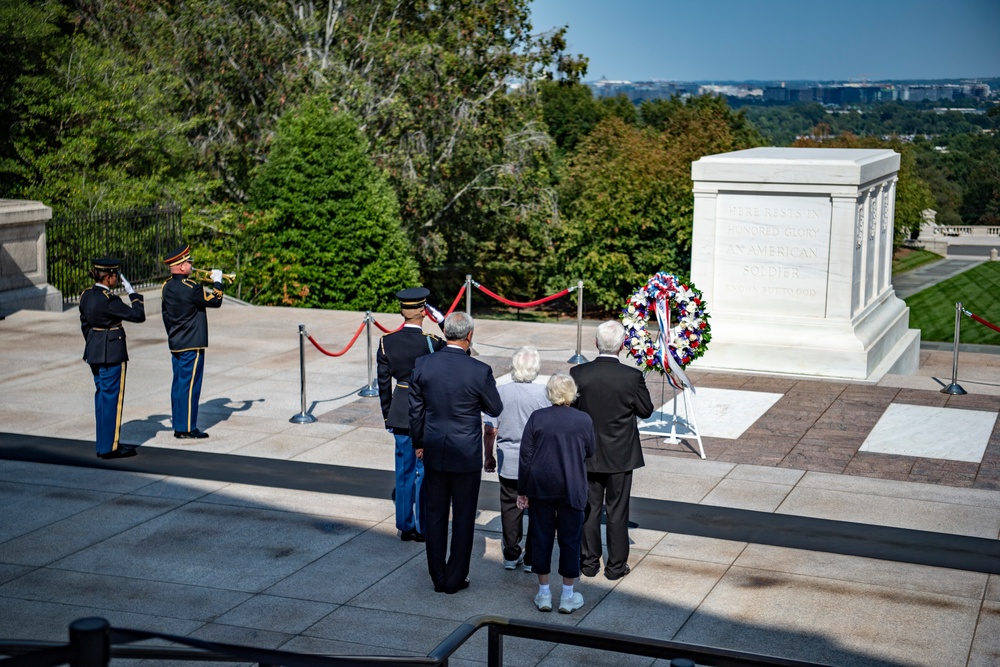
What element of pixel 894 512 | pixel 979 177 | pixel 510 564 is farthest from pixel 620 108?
pixel 510 564

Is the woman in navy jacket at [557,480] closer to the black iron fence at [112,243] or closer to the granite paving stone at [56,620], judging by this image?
the granite paving stone at [56,620]

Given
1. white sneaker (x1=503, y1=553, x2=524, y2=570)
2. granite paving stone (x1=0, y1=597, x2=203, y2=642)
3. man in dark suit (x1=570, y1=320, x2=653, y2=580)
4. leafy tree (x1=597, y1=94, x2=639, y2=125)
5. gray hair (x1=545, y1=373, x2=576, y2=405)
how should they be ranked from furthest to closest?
leafy tree (x1=597, y1=94, x2=639, y2=125) < white sneaker (x1=503, y1=553, x2=524, y2=570) < man in dark suit (x1=570, y1=320, x2=653, y2=580) < gray hair (x1=545, y1=373, x2=576, y2=405) < granite paving stone (x1=0, y1=597, x2=203, y2=642)

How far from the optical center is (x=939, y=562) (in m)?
7.99

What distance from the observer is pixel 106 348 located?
10.1m

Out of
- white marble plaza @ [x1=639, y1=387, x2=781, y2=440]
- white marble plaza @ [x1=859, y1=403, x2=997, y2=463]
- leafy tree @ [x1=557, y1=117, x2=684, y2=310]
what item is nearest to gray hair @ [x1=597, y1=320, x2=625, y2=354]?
white marble plaza @ [x1=639, y1=387, x2=781, y2=440]

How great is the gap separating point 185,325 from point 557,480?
17.1 ft

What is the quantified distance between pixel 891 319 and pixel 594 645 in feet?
48.2

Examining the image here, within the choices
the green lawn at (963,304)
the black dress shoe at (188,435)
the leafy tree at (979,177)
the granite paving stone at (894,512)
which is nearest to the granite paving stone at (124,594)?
the black dress shoe at (188,435)

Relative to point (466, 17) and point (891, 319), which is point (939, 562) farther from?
point (466, 17)

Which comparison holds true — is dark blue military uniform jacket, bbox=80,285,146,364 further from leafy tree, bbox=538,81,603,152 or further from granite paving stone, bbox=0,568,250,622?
leafy tree, bbox=538,81,603,152

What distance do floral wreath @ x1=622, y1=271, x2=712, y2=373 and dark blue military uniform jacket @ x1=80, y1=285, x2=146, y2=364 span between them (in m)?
4.46

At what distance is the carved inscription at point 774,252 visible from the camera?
1483 cm

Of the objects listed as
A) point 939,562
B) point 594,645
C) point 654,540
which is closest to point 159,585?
point 654,540

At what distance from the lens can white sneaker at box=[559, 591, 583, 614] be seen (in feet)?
22.9
